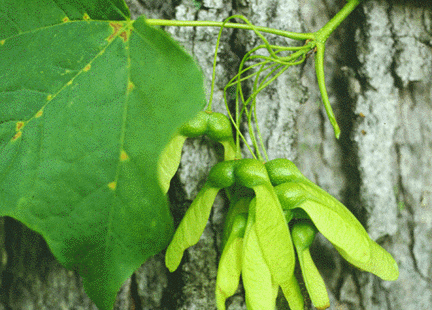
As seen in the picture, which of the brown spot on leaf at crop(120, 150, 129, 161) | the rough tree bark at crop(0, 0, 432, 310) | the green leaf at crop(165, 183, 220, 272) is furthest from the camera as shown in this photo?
the rough tree bark at crop(0, 0, 432, 310)

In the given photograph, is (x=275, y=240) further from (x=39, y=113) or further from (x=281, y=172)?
(x=39, y=113)

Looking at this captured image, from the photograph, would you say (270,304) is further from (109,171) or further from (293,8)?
(293,8)

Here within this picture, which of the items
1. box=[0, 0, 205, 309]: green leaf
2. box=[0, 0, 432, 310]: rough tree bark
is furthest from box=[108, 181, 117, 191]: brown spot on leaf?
box=[0, 0, 432, 310]: rough tree bark

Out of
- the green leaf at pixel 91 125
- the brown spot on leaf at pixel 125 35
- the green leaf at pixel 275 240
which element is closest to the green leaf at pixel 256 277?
the green leaf at pixel 275 240

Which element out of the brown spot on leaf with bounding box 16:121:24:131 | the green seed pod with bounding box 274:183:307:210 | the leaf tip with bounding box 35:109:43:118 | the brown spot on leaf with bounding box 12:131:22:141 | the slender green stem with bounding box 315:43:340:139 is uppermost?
the slender green stem with bounding box 315:43:340:139

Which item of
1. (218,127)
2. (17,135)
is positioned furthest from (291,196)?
(17,135)

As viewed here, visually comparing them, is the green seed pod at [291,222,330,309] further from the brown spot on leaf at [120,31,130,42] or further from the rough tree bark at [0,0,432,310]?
the brown spot on leaf at [120,31,130,42]
